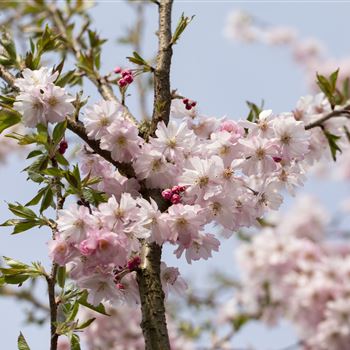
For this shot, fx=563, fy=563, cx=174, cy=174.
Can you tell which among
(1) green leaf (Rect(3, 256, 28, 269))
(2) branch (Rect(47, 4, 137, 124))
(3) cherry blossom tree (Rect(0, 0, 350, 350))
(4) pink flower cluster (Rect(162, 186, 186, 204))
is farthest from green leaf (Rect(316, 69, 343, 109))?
(1) green leaf (Rect(3, 256, 28, 269))

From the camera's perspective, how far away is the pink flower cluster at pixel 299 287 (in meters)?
6.41

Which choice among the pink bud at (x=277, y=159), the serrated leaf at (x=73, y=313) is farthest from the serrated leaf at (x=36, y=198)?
the pink bud at (x=277, y=159)

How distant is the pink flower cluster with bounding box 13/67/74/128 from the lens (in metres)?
1.45

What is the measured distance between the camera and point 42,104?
145 cm

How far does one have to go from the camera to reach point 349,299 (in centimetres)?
635

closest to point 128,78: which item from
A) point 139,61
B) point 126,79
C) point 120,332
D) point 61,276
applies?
point 126,79

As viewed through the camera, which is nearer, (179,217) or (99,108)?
(179,217)

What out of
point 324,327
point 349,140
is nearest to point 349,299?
point 324,327

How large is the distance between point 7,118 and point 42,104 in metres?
0.14

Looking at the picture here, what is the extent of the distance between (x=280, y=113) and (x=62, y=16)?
1.90 metres

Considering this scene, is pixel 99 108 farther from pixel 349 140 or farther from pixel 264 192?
pixel 349 140

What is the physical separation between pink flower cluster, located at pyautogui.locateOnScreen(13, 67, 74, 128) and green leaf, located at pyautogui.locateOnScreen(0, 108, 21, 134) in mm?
55

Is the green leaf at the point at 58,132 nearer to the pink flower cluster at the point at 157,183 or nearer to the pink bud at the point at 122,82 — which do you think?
the pink flower cluster at the point at 157,183

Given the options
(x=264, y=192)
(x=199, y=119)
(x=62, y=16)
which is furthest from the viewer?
(x=62, y=16)
